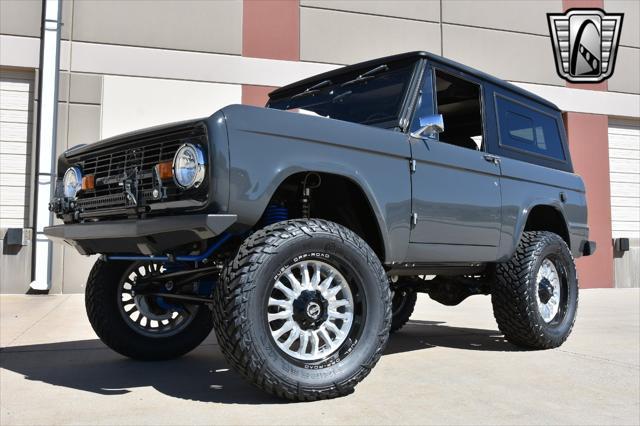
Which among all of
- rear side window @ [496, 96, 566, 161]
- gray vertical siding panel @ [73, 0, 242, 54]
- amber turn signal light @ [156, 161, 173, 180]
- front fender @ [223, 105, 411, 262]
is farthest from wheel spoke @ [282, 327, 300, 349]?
gray vertical siding panel @ [73, 0, 242, 54]

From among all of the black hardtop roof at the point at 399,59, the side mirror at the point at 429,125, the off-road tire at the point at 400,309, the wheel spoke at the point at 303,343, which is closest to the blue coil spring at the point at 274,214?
the wheel spoke at the point at 303,343

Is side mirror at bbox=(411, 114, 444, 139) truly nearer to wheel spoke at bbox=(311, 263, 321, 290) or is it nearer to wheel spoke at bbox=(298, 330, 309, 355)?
wheel spoke at bbox=(311, 263, 321, 290)

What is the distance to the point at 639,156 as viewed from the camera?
13.5 metres

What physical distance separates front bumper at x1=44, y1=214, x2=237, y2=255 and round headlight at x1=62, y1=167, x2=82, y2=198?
10.0 inches

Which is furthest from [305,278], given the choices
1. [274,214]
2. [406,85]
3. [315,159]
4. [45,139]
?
[45,139]

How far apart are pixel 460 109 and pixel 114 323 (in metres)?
3.20

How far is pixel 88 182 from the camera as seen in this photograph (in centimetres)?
357

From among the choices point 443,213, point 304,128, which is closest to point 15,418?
point 304,128

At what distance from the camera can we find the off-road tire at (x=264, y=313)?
279 cm

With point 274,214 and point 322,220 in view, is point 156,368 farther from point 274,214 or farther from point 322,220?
point 322,220

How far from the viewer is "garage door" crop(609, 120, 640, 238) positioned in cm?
1323

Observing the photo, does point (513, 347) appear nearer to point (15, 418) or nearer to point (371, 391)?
point (371, 391)

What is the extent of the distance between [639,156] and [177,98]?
10093 millimetres

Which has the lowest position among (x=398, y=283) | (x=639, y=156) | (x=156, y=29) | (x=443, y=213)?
(x=398, y=283)
